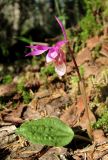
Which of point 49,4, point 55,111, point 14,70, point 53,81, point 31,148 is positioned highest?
point 49,4

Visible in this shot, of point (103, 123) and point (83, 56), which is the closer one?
point (103, 123)

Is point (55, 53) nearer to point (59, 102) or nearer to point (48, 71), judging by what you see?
point (59, 102)

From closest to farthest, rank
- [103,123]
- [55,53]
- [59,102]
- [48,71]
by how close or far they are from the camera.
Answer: [55,53] < [103,123] < [59,102] < [48,71]

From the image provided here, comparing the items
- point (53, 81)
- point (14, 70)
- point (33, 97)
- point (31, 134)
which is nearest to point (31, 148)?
point (31, 134)

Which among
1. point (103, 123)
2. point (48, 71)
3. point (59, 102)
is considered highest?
point (48, 71)

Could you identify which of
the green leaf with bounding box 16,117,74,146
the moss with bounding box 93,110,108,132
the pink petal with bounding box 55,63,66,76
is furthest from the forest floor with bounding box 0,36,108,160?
the pink petal with bounding box 55,63,66,76

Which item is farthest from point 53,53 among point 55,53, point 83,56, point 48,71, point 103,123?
point 83,56

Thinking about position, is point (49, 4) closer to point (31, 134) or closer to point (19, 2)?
point (19, 2)
